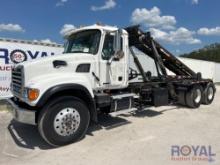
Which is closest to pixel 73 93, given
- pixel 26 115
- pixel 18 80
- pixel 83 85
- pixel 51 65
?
pixel 83 85

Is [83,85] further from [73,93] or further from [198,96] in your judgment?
[198,96]

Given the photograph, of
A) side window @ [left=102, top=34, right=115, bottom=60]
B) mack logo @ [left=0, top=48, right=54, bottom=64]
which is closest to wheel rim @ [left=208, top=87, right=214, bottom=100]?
Answer: side window @ [left=102, top=34, right=115, bottom=60]

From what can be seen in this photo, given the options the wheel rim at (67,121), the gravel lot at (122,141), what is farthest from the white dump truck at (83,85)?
the gravel lot at (122,141)

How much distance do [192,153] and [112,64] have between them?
10.0ft

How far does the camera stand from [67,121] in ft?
18.3

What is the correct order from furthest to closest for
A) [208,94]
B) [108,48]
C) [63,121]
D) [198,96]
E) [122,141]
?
[208,94] → [198,96] → [108,48] → [122,141] → [63,121]

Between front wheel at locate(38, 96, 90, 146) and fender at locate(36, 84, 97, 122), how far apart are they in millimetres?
160

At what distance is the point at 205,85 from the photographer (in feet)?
36.4

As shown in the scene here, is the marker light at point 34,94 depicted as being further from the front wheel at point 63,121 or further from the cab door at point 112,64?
the cab door at point 112,64

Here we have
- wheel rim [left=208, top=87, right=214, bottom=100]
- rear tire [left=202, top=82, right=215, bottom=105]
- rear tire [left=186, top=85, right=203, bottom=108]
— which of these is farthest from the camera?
wheel rim [left=208, top=87, right=214, bottom=100]

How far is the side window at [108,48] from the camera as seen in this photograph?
6.63 meters

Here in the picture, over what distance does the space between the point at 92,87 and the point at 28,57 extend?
5.70m

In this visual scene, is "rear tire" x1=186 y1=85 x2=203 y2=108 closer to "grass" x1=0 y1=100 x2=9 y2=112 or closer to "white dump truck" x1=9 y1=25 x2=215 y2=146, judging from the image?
"white dump truck" x1=9 y1=25 x2=215 y2=146

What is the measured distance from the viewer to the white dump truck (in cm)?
538
